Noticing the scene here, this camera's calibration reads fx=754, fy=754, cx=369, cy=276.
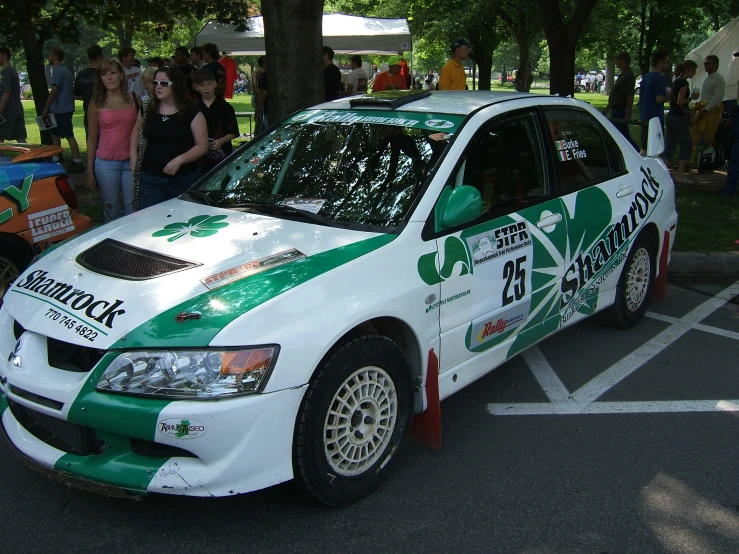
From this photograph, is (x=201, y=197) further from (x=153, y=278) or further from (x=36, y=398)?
(x=36, y=398)

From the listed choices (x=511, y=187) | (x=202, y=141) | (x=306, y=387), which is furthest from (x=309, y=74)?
(x=306, y=387)

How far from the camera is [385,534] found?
3084 millimetres

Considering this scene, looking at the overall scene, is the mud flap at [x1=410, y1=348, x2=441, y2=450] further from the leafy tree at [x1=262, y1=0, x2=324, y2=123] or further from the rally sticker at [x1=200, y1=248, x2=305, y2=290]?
the leafy tree at [x1=262, y1=0, x2=324, y2=123]

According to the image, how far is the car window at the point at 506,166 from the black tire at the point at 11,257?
3369 mm

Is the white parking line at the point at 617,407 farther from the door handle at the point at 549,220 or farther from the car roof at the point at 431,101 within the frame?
the car roof at the point at 431,101

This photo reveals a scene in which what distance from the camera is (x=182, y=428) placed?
2.75 metres

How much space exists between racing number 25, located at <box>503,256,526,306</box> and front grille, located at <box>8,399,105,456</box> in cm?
212

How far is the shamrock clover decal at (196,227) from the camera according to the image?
3.70 metres

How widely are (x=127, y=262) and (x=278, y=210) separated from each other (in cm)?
84

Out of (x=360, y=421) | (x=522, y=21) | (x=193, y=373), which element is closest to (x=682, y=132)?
(x=360, y=421)

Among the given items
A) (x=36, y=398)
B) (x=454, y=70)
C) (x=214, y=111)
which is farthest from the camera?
(x=454, y=70)

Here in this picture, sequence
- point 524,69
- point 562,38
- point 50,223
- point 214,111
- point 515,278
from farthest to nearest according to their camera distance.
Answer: point 524,69
point 562,38
point 214,111
point 50,223
point 515,278

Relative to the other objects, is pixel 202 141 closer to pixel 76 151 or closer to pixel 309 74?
pixel 309 74

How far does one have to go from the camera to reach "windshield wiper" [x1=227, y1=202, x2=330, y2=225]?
375 centimetres
